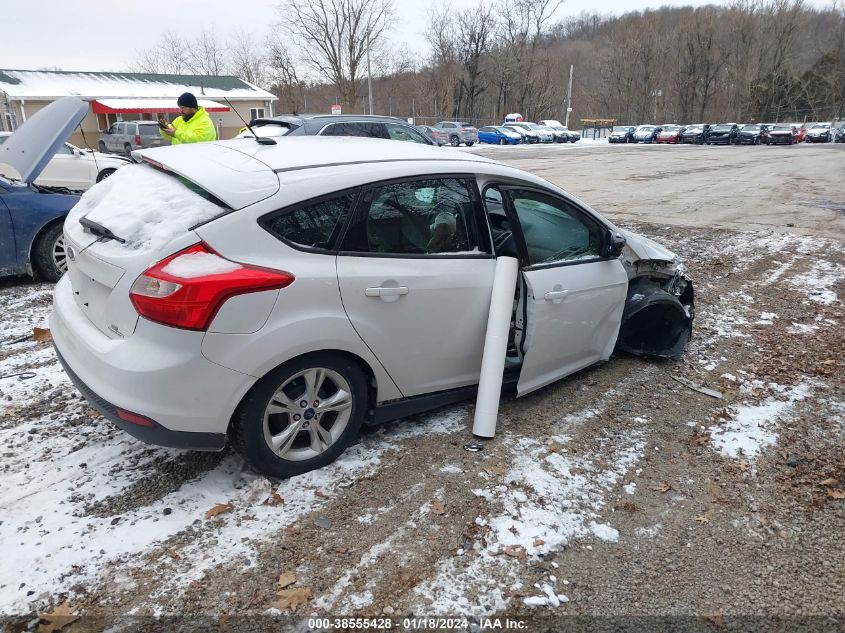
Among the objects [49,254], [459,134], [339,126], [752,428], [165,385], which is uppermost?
[339,126]

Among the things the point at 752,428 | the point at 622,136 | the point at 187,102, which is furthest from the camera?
the point at 622,136

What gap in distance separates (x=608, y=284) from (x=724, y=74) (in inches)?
3325

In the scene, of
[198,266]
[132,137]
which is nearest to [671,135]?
[132,137]

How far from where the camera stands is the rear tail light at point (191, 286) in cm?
257

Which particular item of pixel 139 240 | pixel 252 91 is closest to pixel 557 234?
pixel 139 240

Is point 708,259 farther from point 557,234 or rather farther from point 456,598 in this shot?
point 456,598

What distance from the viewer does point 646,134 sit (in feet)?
167

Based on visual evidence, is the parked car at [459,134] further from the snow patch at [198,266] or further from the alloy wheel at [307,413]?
the snow patch at [198,266]

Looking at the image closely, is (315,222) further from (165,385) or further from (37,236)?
(37,236)

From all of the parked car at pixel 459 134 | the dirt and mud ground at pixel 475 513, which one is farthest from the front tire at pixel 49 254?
the parked car at pixel 459 134

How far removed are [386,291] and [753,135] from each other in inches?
2055

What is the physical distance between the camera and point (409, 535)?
2770 mm

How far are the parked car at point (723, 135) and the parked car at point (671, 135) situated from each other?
2.55 m

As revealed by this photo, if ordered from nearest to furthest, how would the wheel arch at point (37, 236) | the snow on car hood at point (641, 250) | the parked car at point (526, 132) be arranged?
the snow on car hood at point (641, 250) < the wheel arch at point (37, 236) < the parked car at point (526, 132)
